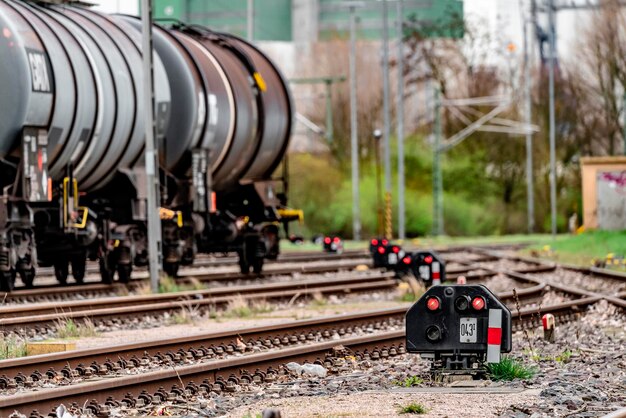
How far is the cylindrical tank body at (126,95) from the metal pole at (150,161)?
0.48 metres

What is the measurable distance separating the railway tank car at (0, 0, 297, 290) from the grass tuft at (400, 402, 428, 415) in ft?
36.4

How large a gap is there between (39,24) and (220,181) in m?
7.45

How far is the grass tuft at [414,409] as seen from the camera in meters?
9.74

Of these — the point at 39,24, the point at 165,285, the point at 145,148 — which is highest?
the point at 39,24

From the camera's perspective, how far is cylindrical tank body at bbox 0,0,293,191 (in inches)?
786

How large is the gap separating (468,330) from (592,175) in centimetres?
3428

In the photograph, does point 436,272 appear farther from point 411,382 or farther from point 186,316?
point 411,382

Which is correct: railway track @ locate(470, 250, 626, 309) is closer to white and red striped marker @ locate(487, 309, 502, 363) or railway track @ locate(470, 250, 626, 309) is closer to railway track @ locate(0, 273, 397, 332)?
railway track @ locate(0, 273, 397, 332)

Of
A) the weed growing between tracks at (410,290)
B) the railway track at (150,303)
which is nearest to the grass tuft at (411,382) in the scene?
the railway track at (150,303)

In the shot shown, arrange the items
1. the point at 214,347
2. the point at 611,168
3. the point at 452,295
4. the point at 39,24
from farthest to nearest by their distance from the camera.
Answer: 1. the point at 611,168
2. the point at 39,24
3. the point at 214,347
4. the point at 452,295

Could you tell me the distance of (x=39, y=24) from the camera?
20750 millimetres

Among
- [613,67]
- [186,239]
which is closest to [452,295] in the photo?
[186,239]

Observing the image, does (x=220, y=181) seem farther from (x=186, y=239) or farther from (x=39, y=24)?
(x=39, y=24)

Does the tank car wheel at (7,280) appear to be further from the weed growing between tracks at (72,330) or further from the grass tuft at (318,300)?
the weed growing between tracks at (72,330)
